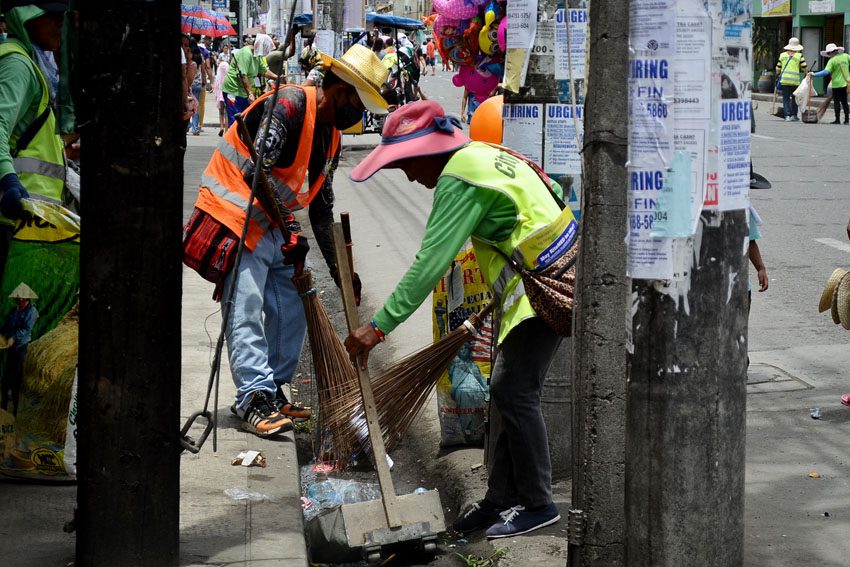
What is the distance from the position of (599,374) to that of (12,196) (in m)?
2.12

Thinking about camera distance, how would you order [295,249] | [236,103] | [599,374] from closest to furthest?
[599,374]
[295,249]
[236,103]

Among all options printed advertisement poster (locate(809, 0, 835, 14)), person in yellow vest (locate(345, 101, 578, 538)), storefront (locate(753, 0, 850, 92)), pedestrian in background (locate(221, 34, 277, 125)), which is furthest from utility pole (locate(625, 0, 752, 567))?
printed advertisement poster (locate(809, 0, 835, 14))

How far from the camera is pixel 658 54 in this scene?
261cm

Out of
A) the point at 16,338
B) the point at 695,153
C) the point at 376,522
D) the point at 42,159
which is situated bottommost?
the point at 376,522

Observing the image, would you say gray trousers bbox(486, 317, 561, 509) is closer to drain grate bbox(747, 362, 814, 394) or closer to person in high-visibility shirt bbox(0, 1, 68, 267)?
person in high-visibility shirt bbox(0, 1, 68, 267)

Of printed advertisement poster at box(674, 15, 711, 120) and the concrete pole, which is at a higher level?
printed advertisement poster at box(674, 15, 711, 120)

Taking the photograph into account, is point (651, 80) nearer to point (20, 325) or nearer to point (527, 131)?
point (527, 131)

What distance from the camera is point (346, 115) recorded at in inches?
201

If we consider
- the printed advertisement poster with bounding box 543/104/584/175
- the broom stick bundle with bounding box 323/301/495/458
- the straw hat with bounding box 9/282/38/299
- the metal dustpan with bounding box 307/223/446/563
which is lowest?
the metal dustpan with bounding box 307/223/446/563

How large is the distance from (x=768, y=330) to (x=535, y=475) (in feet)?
11.6

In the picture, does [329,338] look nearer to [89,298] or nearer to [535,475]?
[535,475]

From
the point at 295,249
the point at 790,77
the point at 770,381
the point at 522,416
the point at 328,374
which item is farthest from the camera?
the point at 790,77

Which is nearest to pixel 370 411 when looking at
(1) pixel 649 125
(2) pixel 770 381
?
(1) pixel 649 125

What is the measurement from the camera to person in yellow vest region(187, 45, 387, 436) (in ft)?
16.1
